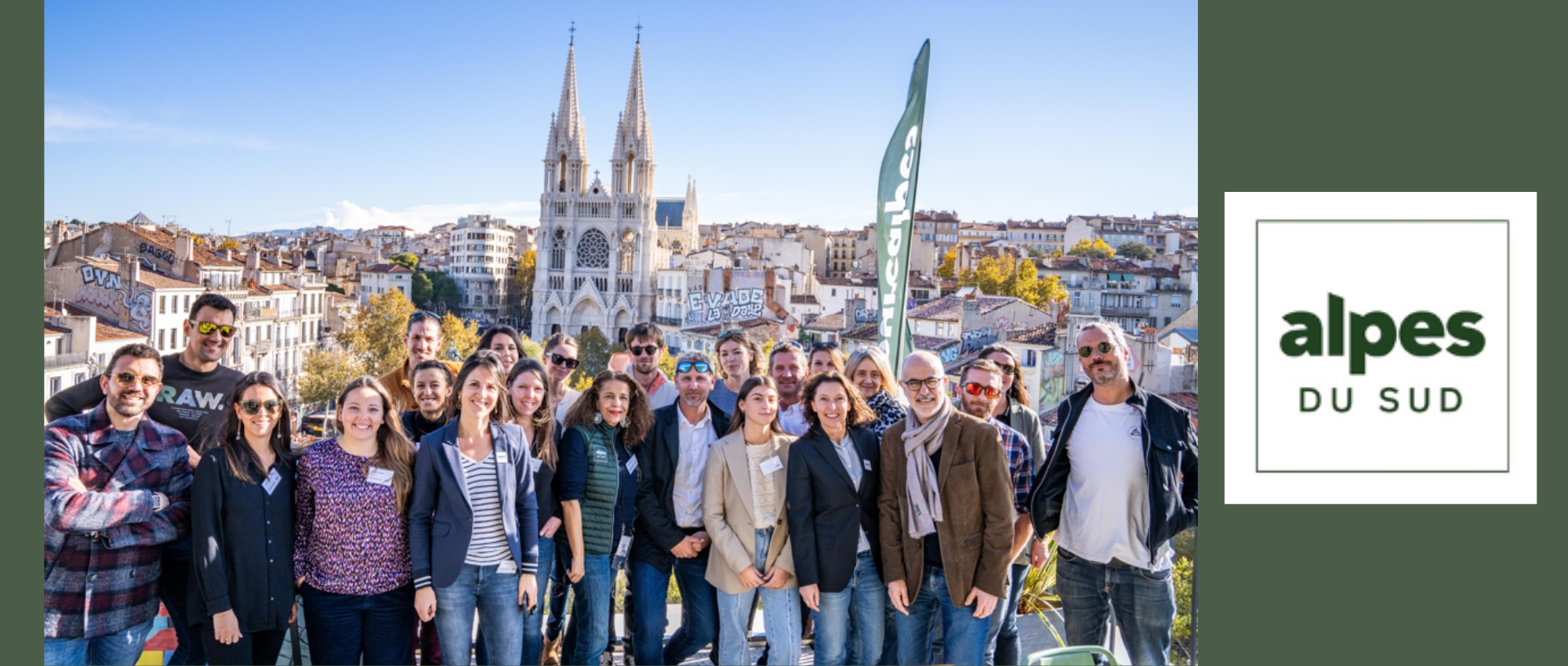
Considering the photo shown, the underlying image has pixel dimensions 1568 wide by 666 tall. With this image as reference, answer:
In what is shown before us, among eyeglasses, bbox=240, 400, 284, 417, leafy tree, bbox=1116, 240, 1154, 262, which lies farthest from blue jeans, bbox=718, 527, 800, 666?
leafy tree, bbox=1116, 240, 1154, 262

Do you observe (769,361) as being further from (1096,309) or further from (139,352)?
(1096,309)

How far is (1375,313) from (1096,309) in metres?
14.7

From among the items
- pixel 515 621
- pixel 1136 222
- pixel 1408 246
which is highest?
pixel 1136 222

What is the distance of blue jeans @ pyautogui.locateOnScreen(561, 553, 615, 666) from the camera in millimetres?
3266

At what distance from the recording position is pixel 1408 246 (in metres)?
4.34

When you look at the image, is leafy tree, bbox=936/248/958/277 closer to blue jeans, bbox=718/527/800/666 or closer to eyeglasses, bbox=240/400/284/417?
blue jeans, bbox=718/527/800/666

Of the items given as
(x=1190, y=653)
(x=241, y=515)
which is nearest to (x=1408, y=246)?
(x=1190, y=653)

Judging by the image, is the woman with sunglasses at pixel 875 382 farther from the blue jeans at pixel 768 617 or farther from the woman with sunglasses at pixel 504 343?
the woman with sunglasses at pixel 504 343

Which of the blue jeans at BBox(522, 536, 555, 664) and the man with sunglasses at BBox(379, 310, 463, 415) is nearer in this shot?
the blue jeans at BBox(522, 536, 555, 664)

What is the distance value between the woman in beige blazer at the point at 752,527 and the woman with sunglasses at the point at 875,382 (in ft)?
0.92

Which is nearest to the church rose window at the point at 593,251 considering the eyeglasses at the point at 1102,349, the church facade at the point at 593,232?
the church facade at the point at 593,232

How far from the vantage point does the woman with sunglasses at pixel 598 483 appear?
313cm

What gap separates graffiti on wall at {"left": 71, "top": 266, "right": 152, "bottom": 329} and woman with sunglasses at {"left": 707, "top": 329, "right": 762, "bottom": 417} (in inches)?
105

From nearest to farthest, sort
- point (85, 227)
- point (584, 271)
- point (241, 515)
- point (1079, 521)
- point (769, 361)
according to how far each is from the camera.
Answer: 1. point (241, 515)
2. point (1079, 521)
3. point (769, 361)
4. point (85, 227)
5. point (584, 271)
